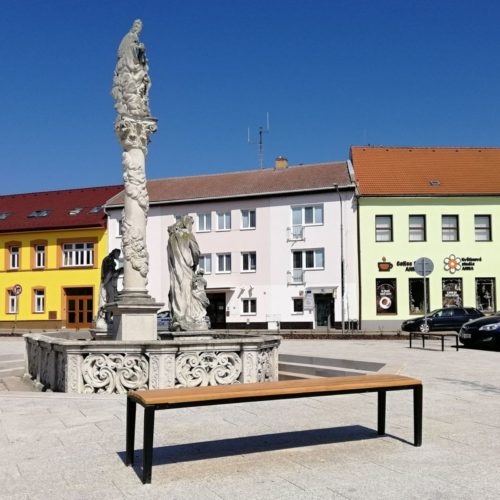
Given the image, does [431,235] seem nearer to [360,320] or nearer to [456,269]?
[456,269]

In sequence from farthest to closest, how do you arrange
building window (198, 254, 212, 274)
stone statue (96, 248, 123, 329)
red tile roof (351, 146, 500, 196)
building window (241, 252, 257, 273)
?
building window (198, 254, 212, 274) < building window (241, 252, 257, 273) < red tile roof (351, 146, 500, 196) < stone statue (96, 248, 123, 329)

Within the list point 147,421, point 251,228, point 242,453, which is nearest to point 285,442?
point 242,453

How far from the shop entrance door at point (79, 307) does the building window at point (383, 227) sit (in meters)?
21.0

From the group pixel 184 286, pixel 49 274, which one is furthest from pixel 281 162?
pixel 184 286

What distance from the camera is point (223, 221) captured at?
153ft

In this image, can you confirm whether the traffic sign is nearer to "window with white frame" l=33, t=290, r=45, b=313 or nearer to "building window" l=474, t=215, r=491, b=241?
"building window" l=474, t=215, r=491, b=241

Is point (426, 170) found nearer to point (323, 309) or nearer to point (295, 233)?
point (295, 233)

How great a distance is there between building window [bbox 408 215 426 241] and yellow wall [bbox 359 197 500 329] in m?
0.31

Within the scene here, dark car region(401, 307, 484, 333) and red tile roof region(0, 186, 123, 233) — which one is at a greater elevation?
red tile roof region(0, 186, 123, 233)

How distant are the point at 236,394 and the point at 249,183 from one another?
41673 mm

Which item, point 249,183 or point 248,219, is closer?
point 248,219

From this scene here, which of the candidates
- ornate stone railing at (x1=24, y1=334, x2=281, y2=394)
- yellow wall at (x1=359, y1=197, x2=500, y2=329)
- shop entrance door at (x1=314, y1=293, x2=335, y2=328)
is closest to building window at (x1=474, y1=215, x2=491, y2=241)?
yellow wall at (x1=359, y1=197, x2=500, y2=329)

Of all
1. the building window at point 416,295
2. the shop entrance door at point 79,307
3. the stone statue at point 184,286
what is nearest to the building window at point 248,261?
the building window at point 416,295

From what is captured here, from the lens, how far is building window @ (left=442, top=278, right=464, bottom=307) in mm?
41844
